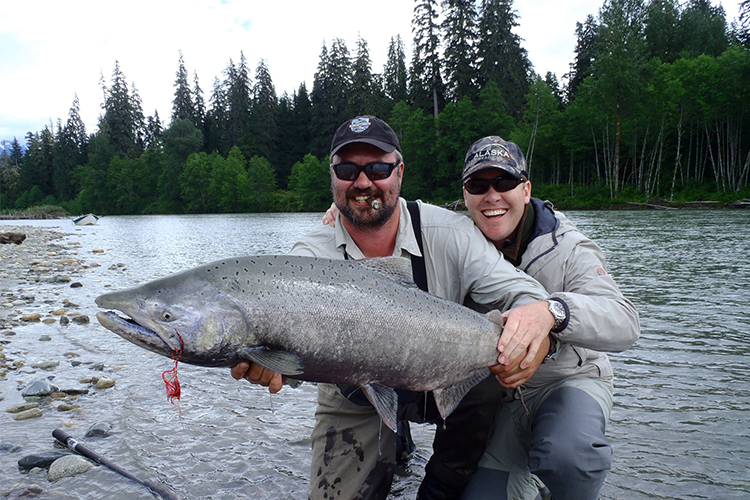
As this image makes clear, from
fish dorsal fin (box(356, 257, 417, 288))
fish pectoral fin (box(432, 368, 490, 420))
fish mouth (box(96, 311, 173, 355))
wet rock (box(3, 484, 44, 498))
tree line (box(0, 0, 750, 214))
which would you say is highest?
tree line (box(0, 0, 750, 214))

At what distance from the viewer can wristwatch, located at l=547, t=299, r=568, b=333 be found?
8.80 ft

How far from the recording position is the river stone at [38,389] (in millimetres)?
4773

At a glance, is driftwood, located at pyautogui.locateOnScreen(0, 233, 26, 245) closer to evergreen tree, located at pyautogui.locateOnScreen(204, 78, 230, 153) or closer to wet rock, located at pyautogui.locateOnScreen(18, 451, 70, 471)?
wet rock, located at pyautogui.locateOnScreen(18, 451, 70, 471)

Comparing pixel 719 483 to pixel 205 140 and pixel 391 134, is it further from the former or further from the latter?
pixel 205 140

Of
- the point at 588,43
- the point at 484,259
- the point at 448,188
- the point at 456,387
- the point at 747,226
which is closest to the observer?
the point at 456,387

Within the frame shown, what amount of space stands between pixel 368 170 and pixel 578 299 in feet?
4.73

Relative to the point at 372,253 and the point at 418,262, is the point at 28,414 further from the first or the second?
the point at 418,262

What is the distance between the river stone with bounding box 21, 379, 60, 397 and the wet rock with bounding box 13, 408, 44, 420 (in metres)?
0.45

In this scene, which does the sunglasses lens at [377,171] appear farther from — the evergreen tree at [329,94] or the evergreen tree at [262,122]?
the evergreen tree at [262,122]

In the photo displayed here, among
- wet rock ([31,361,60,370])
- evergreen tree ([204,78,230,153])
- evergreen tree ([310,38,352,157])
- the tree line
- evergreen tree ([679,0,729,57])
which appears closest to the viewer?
wet rock ([31,361,60,370])

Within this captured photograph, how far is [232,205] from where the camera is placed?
7075 cm

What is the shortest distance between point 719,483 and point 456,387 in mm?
2179

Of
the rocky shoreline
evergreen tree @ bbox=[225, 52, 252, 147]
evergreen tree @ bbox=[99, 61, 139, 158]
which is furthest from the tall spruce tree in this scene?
the rocky shoreline

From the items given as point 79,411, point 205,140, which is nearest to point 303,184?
point 205,140
